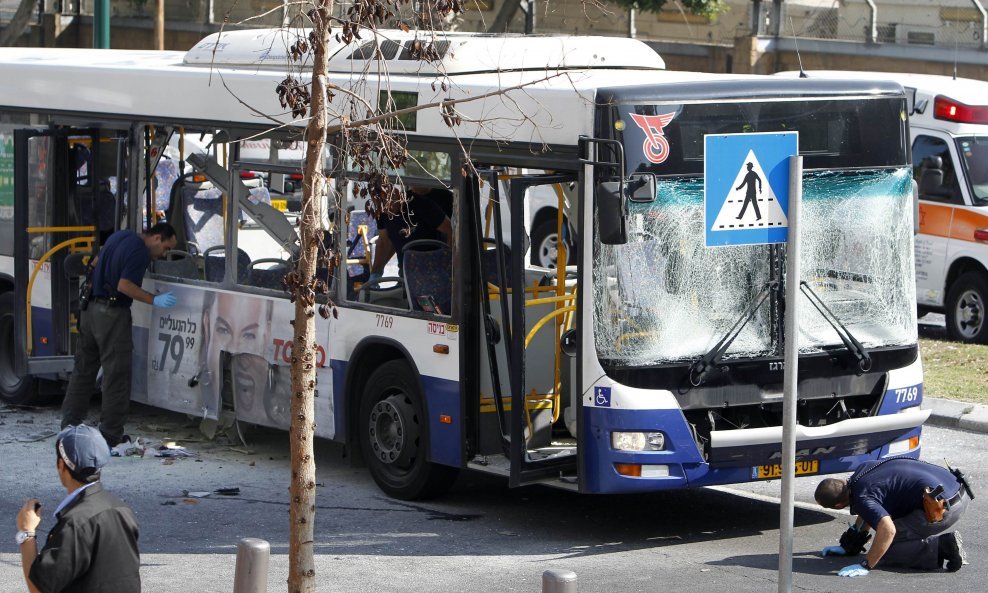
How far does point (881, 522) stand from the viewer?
796 cm

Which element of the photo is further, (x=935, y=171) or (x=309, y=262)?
(x=935, y=171)

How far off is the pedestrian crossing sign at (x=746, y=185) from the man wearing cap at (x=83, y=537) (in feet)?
8.93

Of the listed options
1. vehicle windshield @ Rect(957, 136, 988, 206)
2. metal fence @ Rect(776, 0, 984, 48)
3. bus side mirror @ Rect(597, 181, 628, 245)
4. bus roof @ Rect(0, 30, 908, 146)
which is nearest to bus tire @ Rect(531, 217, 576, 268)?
vehicle windshield @ Rect(957, 136, 988, 206)

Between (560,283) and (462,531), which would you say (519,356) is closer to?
(560,283)

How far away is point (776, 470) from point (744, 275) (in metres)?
1.15

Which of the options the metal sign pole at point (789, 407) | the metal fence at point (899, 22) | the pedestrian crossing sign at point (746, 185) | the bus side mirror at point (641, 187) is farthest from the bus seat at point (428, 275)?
the metal fence at point (899, 22)

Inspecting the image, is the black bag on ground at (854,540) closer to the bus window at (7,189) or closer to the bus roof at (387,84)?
the bus roof at (387,84)

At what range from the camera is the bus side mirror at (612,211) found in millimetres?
8125

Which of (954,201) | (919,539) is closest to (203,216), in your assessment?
(919,539)

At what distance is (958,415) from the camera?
1252 centimetres

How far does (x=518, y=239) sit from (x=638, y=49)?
7.71 feet

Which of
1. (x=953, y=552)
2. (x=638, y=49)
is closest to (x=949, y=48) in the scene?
(x=638, y=49)

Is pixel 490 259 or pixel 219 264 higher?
pixel 490 259

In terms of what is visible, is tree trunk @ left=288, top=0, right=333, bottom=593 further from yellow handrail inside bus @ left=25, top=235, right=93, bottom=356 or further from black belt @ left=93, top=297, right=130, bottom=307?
yellow handrail inside bus @ left=25, top=235, right=93, bottom=356
